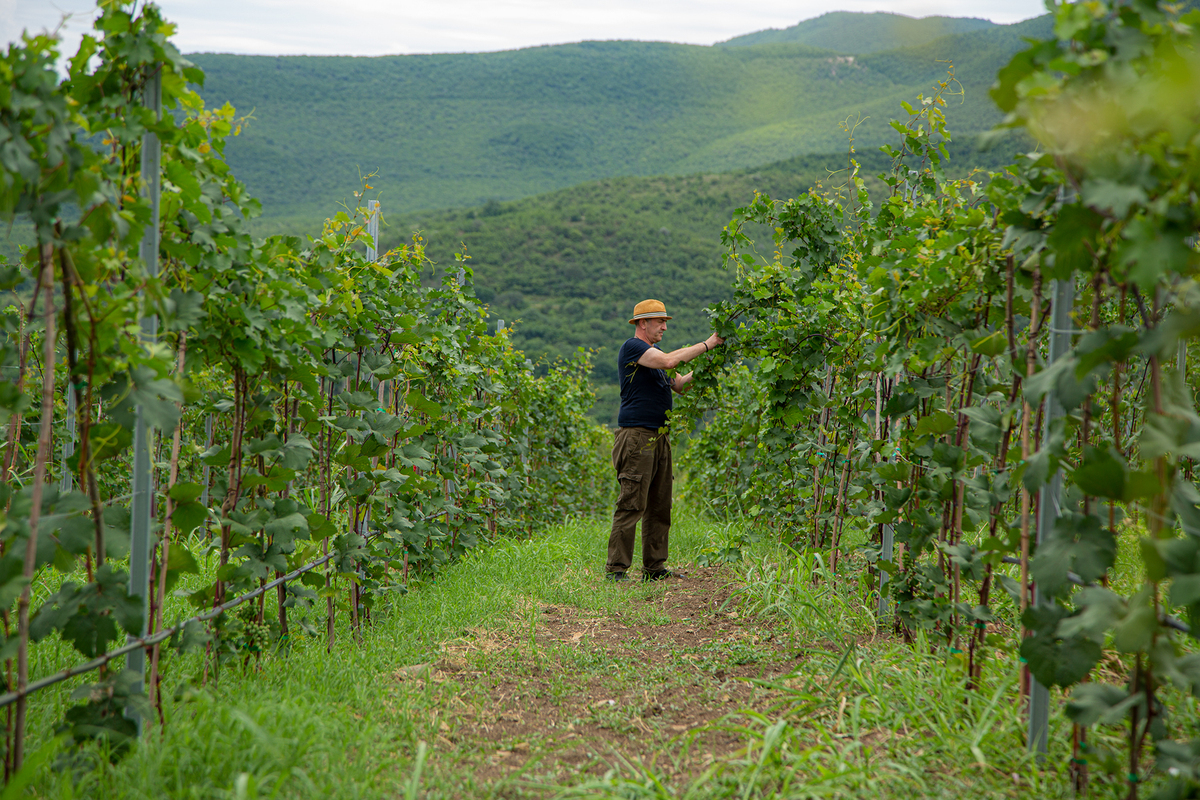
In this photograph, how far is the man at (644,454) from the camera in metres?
5.32

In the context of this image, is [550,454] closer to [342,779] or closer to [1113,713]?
[342,779]

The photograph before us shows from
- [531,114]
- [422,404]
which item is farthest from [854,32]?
[422,404]

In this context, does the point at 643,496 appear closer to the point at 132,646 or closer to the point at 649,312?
the point at 649,312

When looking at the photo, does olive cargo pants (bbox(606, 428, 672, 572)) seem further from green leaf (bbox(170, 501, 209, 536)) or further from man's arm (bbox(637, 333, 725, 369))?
green leaf (bbox(170, 501, 209, 536))

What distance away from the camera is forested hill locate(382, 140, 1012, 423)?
31.5 meters

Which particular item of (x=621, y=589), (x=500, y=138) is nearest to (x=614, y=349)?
(x=621, y=589)

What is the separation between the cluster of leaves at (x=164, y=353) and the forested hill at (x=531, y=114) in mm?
45095

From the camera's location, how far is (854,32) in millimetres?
59812

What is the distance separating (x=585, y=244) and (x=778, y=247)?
114 feet

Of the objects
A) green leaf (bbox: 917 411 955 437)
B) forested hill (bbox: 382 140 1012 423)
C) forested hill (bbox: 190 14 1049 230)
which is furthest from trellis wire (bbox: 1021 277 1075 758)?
forested hill (bbox: 190 14 1049 230)

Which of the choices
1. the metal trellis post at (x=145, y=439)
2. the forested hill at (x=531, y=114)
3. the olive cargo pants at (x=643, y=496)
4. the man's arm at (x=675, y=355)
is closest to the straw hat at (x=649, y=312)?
the man's arm at (x=675, y=355)

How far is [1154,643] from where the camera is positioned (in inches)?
61.9

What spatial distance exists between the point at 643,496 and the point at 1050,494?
11.3 feet

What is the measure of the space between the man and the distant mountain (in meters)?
2.28
